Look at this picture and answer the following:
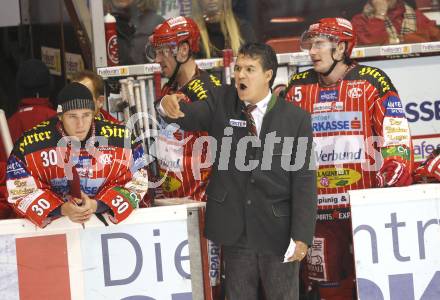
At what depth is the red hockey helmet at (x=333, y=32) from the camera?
720cm

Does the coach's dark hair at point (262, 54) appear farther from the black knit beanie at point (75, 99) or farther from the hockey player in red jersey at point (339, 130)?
the black knit beanie at point (75, 99)

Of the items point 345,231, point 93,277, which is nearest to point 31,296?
point 93,277

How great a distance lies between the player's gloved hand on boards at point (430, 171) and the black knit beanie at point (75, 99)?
2045 mm

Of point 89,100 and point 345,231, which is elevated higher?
point 89,100

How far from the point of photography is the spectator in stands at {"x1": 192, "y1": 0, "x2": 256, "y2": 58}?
907cm

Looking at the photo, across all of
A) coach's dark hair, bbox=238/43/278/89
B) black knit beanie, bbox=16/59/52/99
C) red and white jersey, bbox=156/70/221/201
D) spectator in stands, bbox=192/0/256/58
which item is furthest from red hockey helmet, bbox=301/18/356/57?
black knit beanie, bbox=16/59/52/99

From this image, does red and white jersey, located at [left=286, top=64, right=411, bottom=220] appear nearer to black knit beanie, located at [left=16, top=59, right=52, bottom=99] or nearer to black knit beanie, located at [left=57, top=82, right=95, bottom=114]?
black knit beanie, located at [left=57, top=82, right=95, bottom=114]

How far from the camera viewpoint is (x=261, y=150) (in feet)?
20.9

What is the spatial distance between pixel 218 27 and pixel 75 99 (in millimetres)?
3068

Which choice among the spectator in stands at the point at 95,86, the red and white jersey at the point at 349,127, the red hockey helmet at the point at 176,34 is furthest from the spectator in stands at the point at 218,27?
the red and white jersey at the point at 349,127

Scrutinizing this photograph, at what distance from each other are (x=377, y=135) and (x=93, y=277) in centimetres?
202

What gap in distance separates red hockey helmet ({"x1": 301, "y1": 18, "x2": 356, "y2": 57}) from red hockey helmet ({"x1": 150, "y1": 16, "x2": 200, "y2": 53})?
0.73 metres

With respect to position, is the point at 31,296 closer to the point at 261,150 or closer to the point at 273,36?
the point at 261,150

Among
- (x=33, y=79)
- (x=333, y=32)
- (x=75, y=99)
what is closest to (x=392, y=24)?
(x=333, y=32)
